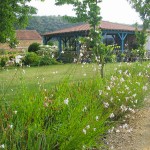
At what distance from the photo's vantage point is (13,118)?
4035 mm

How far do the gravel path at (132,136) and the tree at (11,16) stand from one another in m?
7.78

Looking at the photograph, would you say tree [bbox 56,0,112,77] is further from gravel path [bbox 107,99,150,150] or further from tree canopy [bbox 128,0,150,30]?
tree canopy [bbox 128,0,150,30]

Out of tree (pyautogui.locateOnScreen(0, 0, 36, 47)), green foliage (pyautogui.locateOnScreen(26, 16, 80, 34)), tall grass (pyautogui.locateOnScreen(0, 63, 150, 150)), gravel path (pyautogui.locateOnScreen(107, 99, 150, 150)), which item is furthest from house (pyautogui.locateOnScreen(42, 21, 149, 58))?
green foliage (pyautogui.locateOnScreen(26, 16, 80, 34))

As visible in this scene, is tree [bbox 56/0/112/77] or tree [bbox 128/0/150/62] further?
tree [bbox 128/0/150/62]

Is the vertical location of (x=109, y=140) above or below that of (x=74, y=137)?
below

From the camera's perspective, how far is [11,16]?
14805 millimetres

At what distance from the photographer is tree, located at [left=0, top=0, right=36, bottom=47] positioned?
1415 centimetres

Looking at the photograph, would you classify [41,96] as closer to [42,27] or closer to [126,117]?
[126,117]

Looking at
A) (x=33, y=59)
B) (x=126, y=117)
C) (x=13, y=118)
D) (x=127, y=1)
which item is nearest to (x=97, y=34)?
(x=126, y=117)

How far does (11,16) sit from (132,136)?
36.4 ft

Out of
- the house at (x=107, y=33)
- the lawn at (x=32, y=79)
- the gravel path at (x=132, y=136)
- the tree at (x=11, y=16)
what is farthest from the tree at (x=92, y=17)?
the house at (x=107, y=33)

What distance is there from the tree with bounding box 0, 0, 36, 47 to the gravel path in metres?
7.78

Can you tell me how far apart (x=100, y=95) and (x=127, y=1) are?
15733 millimetres

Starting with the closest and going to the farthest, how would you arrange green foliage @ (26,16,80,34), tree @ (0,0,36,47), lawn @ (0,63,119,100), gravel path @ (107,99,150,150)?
gravel path @ (107,99,150,150) < lawn @ (0,63,119,100) < tree @ (0,0,36,47) < green foliage @ (26,16,80,34)
